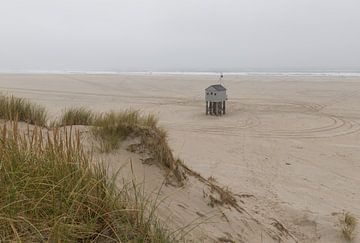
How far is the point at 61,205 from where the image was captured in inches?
94.1

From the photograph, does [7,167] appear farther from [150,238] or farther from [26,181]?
[150,238]

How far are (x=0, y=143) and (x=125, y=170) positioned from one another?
4.55 ft

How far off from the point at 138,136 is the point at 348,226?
2721 millimetres

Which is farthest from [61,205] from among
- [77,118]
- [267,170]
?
[267,170]

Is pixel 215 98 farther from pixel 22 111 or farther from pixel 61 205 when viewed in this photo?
pixel 61 205

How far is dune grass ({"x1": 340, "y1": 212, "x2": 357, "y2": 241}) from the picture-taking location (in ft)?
14.0

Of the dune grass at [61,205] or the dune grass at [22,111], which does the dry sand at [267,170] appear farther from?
the dune grass at [22,111]

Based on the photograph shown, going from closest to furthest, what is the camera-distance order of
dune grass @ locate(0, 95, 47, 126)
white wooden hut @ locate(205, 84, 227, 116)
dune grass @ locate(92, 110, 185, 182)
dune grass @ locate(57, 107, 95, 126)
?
dune grass @ locate(92, 110, 185, 182)
dune grass @ locate(0, 95, 47, 126)
dune grass @ locate(57, 107, 95, 126)
white wooden hut @ locate(205, 84, 227, 116)

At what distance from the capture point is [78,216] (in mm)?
2340

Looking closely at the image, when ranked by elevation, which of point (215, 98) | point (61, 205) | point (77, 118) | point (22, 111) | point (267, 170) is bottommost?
point (267, 170)

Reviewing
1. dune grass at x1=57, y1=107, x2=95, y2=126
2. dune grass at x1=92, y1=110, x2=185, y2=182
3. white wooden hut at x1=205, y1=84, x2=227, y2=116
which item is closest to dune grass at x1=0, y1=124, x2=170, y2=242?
dune grass at x1=92, y1=110, x2=185, y2=182

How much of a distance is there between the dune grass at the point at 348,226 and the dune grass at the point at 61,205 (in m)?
2.74

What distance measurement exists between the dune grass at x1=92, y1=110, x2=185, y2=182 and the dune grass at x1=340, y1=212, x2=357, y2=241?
6.50 ft

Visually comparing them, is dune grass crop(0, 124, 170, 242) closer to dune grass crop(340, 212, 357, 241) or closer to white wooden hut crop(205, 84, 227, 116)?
dune grass crop(340, 212, 357, 241)
